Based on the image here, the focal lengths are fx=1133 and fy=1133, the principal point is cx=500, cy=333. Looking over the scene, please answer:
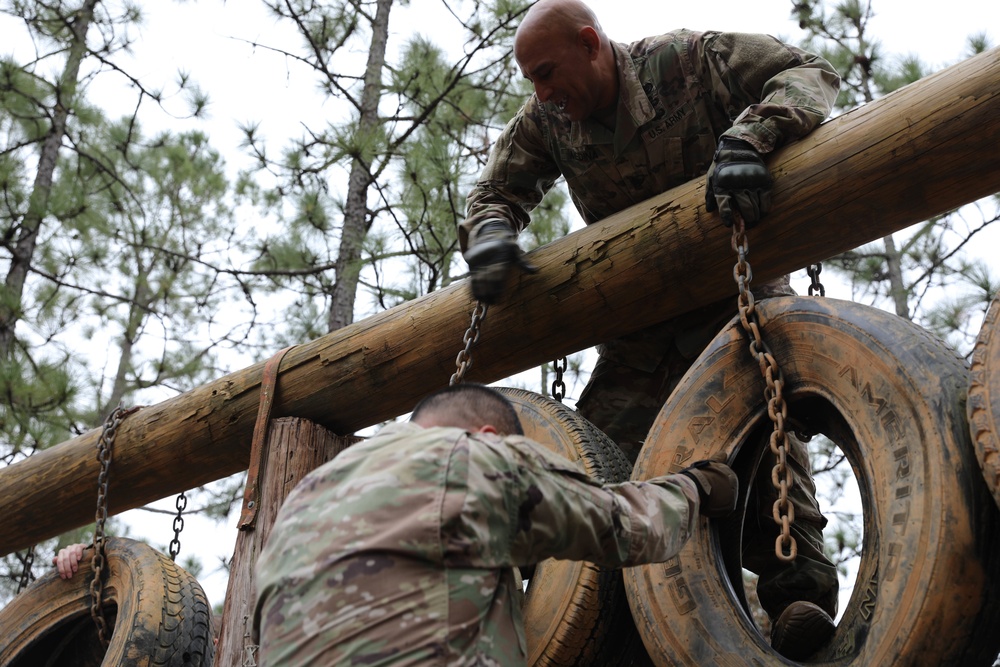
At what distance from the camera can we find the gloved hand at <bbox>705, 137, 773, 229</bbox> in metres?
3.07

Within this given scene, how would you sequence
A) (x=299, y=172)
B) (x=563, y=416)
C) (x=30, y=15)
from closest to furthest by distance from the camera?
(x=563, y=416) < (x=299, y=172) < (x=30, y=15)

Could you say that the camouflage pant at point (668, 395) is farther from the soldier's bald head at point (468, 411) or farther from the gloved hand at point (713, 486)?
the soldier's bald head at point (468, 411)

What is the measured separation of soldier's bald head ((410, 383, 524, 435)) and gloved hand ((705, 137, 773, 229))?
36.1 inches

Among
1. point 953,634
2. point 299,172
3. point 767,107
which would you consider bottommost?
point 953,634

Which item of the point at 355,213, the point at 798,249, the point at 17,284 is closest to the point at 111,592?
the point at 798,249

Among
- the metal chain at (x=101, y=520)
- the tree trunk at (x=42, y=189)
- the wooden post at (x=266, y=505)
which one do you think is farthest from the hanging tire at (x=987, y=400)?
the tree trunk at (x=42, y=189)

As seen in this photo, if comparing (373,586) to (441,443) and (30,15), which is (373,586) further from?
(30,15)

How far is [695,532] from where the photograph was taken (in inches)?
117

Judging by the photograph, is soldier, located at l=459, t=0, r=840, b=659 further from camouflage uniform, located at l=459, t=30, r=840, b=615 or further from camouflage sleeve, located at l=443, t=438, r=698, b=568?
camouflage sleeve, located at l=443, t=438, r=698, b=568

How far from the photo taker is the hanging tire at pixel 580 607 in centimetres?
316

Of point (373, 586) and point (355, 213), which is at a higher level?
point (355, 213)

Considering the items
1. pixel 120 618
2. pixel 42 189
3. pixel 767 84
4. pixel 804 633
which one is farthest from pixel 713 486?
pixel 42 189

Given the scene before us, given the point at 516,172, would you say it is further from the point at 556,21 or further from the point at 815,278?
the point at 815,278

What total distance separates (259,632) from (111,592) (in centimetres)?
242
